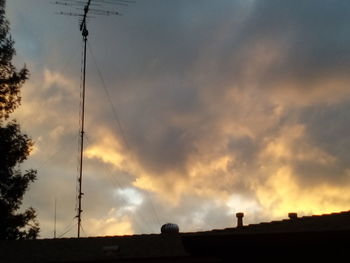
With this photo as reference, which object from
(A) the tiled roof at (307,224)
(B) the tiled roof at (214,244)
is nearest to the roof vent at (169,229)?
(B) the tiled roof at (214,244)

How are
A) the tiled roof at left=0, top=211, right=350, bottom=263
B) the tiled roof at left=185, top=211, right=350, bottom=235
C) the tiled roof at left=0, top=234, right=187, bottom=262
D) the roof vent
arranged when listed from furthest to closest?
1. the roof vent
2. the tiled roof at left=0, top=234, right=187, bottom=262
3. the tiled roof at left=185, top=211, right=350, bottom=235
4. the tiled roof at left=0, top=211, right=350, bottom=263

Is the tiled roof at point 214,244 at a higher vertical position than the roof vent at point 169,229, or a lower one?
lower

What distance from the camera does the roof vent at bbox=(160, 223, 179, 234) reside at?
18292 millimetres

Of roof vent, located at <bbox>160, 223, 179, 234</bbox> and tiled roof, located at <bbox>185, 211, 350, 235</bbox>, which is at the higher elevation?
roof vent, located at <bbox>160, 223, 179, 234</bbox>

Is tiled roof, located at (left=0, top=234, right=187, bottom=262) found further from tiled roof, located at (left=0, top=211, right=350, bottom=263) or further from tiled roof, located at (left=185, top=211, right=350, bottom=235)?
tiled roof, located at (left=185, top=211, right=350, bottom=235)

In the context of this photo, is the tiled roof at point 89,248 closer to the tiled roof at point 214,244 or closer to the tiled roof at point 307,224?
the tiled roof at point 214,244

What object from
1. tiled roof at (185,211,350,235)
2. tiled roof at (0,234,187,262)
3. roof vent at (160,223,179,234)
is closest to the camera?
tiled roof at (185,211,350,235)

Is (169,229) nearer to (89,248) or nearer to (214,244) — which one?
(89,248)

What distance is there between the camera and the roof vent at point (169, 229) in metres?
18.3

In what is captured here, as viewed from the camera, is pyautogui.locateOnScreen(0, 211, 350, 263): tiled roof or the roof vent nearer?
pyautogui.locateOnScreen(0, 211, 350, 263): tiled roof

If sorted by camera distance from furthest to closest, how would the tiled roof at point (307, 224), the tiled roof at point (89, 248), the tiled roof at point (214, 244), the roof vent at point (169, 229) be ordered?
1. the roof vent at point (169, 229)
2. the tiled roof at point (89, 248)
3. the tiled roof at point (307, 224)
4. the tiled roof at point (214, 244)

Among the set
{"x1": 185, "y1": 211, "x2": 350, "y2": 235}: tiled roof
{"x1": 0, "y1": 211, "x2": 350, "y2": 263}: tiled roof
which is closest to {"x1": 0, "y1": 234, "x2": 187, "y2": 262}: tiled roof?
{"x1": 0, "y1": 211, "x2": 350, "y2": 263}: tiled roof

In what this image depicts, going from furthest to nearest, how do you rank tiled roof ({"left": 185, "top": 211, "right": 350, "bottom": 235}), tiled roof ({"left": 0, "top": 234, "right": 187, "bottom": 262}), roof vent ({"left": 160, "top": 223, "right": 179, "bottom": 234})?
1. roof vent ({"left": 160, "top": 223, "right": 179, "bottom": 234})
2. tiled roof ({"left": 0, "top": 234, "right": 187, "bottom": 262})
3. tiled roof ({"left": 185, "top": 211, "right": 350, "bottom": 235})

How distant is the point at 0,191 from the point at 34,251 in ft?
34.6
